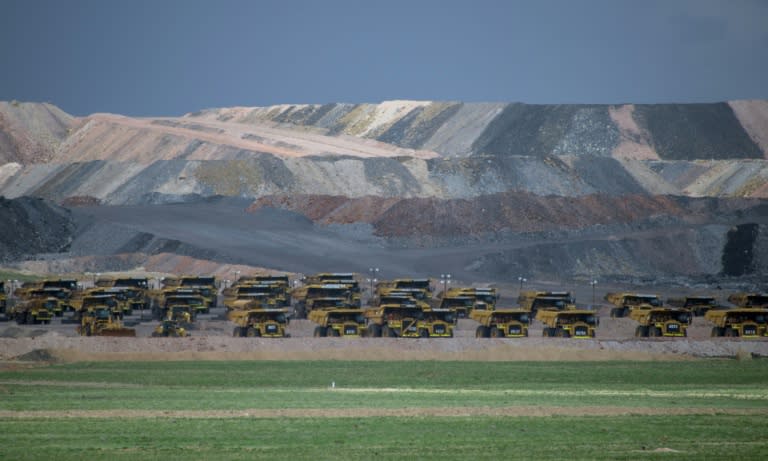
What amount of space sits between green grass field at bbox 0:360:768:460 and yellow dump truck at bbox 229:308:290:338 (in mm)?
7301

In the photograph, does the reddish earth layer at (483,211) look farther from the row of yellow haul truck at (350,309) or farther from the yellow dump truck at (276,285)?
the yellow dump truck at (276,285)

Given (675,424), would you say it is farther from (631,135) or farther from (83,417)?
(631,135)

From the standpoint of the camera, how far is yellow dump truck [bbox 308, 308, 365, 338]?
51.2 meters

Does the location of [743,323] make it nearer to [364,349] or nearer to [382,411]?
[364,349]

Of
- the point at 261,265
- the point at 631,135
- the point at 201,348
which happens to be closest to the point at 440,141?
the point at 631,135

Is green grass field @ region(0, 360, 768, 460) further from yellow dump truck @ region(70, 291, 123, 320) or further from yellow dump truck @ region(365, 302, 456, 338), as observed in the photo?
yellow dump truck @ region(70, 291, 123, 320)

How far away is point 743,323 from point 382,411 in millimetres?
28256

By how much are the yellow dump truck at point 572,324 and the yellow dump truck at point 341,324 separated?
780 cm

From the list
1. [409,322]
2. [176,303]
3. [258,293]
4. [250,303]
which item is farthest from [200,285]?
[409,322]

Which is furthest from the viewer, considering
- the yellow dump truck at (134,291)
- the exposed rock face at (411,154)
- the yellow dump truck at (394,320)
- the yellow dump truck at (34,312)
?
the exposed rock face at (411,154)

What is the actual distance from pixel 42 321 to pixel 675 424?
39.6 metres

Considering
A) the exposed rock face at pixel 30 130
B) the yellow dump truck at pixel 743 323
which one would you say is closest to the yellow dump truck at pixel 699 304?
A: the yellow dump truck at pixel 743 323

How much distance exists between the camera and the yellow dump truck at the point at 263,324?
5134cm

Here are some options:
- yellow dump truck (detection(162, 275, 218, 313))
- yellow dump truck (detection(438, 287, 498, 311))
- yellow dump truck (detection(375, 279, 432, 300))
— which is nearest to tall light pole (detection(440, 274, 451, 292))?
yellow dump truck (detection(375, 279, 432, 300))
